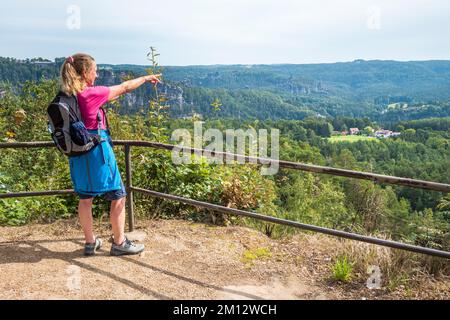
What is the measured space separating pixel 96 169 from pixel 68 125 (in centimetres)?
44

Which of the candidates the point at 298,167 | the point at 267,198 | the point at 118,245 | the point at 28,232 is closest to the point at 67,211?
the point at 28,232

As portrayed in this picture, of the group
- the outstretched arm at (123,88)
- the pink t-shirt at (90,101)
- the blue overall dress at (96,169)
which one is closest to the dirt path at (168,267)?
the blue overall dress at (96,169)

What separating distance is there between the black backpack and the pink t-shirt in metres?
0.04

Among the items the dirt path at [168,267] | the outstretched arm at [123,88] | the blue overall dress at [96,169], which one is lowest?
the dirt path at [168,267]

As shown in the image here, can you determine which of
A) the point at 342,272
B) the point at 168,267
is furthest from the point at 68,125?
the point at 342,272

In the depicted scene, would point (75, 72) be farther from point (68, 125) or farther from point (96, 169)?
point (96, 169)

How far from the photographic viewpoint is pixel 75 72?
10.4 feet

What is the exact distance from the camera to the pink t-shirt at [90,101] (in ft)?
10.4

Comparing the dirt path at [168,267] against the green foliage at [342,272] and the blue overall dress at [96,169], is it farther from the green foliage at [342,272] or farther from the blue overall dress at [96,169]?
the blue overall dress at [96,169]

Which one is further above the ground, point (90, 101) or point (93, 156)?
point (90, 101)

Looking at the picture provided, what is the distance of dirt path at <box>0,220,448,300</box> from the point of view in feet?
10.4

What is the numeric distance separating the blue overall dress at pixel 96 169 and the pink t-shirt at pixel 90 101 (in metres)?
0.12

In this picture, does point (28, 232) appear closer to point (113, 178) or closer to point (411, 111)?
point (113, 178)

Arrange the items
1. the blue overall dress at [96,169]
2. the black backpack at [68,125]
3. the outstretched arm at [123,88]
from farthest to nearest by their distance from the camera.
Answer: the blue overall dress at [96,169] < the outstretched arm at [123,88] < the black backpack at [68,125]
